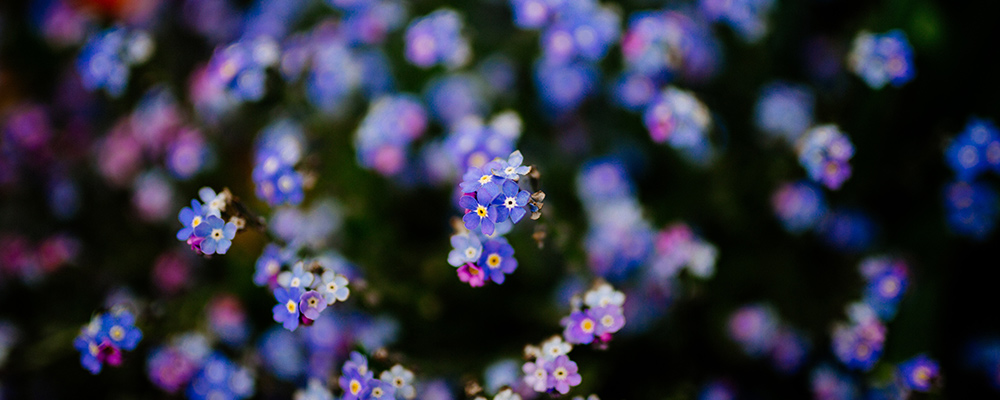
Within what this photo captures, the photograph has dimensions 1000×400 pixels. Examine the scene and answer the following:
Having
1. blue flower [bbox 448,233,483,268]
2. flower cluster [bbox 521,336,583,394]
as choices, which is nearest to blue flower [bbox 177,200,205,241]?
blue flower [bbox 448,233,483,268]

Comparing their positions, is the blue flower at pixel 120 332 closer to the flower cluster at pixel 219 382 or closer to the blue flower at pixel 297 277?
the flower cluster at pixel 219 382

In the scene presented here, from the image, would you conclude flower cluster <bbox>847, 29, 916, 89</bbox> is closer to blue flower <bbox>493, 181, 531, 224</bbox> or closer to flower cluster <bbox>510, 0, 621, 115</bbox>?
flower cluster <bbox>510, 0, 621, 115</bbox>

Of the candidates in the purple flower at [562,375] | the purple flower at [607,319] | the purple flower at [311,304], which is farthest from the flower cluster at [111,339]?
the purple flower at [607,319]

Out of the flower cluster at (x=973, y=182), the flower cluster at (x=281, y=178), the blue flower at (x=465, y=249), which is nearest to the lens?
the blue flower at (x=465, y=249)

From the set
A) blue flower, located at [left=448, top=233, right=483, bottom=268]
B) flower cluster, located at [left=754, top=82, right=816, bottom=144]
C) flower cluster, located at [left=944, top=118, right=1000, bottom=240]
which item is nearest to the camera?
blue flower, located at [left=448, top=233, right=483, bottom=268]

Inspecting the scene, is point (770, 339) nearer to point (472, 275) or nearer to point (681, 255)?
point (681, 255)

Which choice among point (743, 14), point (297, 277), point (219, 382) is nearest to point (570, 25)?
point (743, 14)

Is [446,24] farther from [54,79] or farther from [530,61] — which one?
[54,79]
